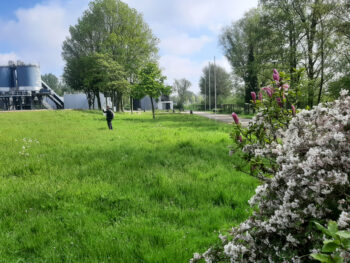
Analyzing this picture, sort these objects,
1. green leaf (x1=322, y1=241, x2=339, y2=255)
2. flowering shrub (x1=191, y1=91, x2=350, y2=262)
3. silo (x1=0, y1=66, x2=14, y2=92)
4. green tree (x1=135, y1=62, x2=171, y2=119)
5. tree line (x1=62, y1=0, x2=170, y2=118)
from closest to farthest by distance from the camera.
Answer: green leaf (x1=322, y1=241, x2=339, y2=255)
flowering shrub (x1=191, y1=91, x2=350, y2=262)
green tree (x1=135, y1=62, x2=171, y2=119)
tree line (x1=62, y1=0, x2=170, y2=118)
silo (x1=0, y1=66, x2=14, y2=92)

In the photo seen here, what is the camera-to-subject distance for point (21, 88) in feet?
221

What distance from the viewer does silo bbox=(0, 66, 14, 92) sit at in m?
67.4

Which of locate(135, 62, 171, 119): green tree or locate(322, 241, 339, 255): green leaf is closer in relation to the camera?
locate(322, 241, 339, 255): green leaf

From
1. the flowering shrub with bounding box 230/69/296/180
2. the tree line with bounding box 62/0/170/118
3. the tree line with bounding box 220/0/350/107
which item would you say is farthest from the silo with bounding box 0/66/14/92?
the flowering shrub with bounding box 230/69/296/180

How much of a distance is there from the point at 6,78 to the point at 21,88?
203 inches

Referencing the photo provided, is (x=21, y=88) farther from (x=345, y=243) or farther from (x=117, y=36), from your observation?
(x=345, y=243)

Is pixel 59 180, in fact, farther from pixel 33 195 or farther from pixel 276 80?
pixel 276 80

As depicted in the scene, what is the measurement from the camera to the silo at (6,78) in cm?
6744

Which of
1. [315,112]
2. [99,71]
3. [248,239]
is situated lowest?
[248,239]

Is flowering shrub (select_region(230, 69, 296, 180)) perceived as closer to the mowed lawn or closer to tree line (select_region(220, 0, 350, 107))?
the mowed lawn

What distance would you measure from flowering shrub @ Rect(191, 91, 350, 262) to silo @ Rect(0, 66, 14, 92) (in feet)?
265

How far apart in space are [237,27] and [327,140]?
159 feet

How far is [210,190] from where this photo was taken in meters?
5.02

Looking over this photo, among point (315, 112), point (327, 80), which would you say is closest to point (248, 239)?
point (315, 112)
